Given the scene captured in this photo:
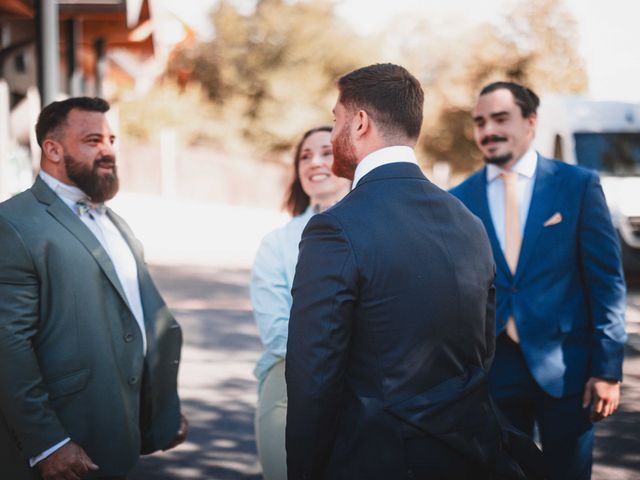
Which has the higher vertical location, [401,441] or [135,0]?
[135,0]

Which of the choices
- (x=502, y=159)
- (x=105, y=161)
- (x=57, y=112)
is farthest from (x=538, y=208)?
(x=57, y=112)

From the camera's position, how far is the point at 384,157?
2.18 meters

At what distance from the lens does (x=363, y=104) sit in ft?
7.14

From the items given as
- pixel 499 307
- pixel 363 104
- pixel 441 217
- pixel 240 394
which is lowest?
pixel 240 394

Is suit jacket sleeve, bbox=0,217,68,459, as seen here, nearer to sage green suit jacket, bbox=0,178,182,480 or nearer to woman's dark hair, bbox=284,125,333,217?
sage green suit jacket, bbox=0,178,182,480

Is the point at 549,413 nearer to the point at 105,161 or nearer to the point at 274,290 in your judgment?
the point at 274,290

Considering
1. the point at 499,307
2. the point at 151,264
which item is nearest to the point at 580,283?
the point at 499,307

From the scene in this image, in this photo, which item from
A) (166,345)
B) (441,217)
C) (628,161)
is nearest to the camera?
(441,217)

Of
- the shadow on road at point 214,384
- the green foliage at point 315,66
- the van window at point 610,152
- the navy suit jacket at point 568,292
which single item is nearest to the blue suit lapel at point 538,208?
the navy suit jacket at point 568,292

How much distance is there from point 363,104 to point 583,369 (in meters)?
1.77

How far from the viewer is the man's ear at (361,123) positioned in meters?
2.18

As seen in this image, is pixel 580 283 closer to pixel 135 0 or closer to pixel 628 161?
pixel 628 161

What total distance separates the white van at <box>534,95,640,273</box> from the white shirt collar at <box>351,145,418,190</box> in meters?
10.5

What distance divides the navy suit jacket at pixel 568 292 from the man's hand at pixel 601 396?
0.03 m
